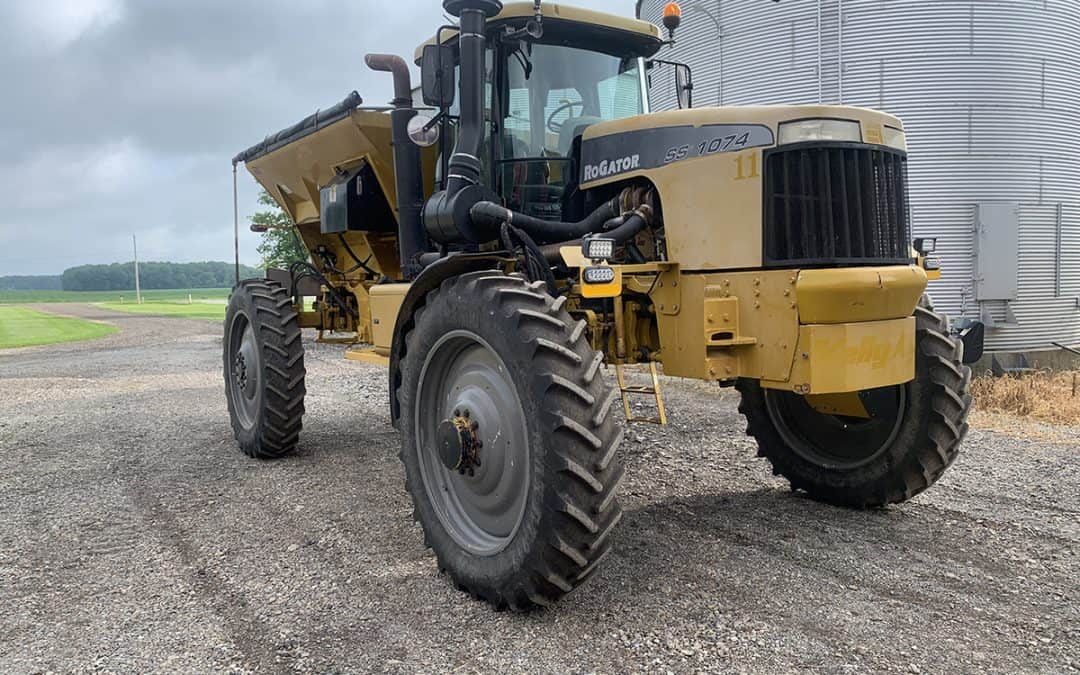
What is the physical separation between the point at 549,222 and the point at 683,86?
176cm

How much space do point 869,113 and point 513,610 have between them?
10.1 ft

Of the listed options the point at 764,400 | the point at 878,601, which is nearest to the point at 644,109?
the point at 764,400

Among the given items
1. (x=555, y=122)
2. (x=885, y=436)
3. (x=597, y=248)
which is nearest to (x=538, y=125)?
(x=555, y=122)

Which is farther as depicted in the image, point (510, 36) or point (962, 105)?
point (962, 105)

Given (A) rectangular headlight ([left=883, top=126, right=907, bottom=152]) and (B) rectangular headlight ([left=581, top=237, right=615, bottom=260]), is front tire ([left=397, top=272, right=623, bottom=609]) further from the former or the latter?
(A) rectangular headlight ([left=883, top=126, right=907, bottom=152])

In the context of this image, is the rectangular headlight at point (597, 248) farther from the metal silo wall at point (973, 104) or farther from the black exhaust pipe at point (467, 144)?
the metal silo wall at point (973, 104)

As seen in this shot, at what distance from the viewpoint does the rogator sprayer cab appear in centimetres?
372

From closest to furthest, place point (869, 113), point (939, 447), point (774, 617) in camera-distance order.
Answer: point (774, 617), point (869, 113), point (939, 447)

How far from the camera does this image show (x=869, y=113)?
14.1ft

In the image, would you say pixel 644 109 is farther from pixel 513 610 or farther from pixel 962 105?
pixel 962 105

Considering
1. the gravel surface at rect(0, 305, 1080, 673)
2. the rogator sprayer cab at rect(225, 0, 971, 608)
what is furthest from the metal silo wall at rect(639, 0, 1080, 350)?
the rogator sprayer cab at rect(225, 0, 971, 608)

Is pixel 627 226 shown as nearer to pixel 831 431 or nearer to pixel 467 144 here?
pixel 467 144

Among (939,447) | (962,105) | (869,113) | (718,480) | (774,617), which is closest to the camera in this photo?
(774,617)

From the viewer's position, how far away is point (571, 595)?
12.9 ft
